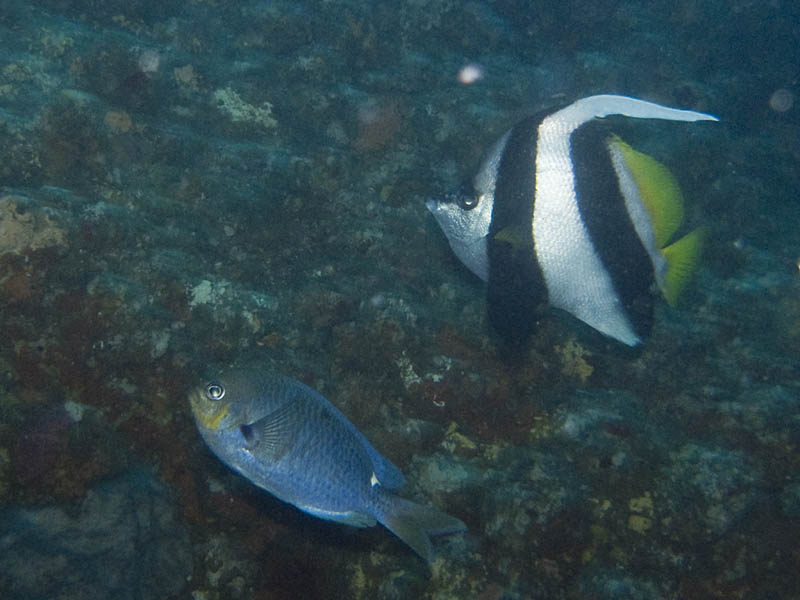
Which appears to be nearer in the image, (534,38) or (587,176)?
(587,176)

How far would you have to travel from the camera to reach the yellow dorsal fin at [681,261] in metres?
2.23

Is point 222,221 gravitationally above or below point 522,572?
above

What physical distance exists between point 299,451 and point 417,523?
621mm

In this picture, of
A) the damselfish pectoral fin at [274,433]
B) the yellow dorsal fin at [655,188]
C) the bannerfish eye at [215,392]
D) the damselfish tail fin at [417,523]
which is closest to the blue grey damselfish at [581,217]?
the yellow dorsal fin at [655,188]

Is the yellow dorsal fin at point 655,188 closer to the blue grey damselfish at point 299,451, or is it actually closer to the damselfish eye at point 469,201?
the damselfish eye at point 469,201

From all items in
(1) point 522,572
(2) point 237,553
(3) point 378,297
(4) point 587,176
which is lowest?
(2) point 237,553

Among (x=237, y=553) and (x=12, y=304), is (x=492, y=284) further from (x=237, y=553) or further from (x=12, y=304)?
(x=12, y=304)

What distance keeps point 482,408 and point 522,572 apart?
1.04 meters

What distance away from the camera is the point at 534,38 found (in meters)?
9.59

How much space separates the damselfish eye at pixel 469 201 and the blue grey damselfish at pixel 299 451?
1.20 metres

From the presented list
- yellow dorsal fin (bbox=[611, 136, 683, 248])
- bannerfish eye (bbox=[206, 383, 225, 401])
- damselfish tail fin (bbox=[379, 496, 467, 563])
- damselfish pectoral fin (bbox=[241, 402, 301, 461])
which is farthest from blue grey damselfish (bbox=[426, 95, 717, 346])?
bannerfish eye (bbox=[206, 383, 225, 401])

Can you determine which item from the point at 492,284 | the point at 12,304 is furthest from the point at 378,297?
the point at 12,304

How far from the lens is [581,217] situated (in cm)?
224

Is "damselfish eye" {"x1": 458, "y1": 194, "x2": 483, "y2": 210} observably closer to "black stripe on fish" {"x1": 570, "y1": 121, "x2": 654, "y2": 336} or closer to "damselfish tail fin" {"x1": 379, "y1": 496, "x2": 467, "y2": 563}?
"black stripe on fish" {"x1": 570, "y1": 121, "x2": 654, "y2": 336}
